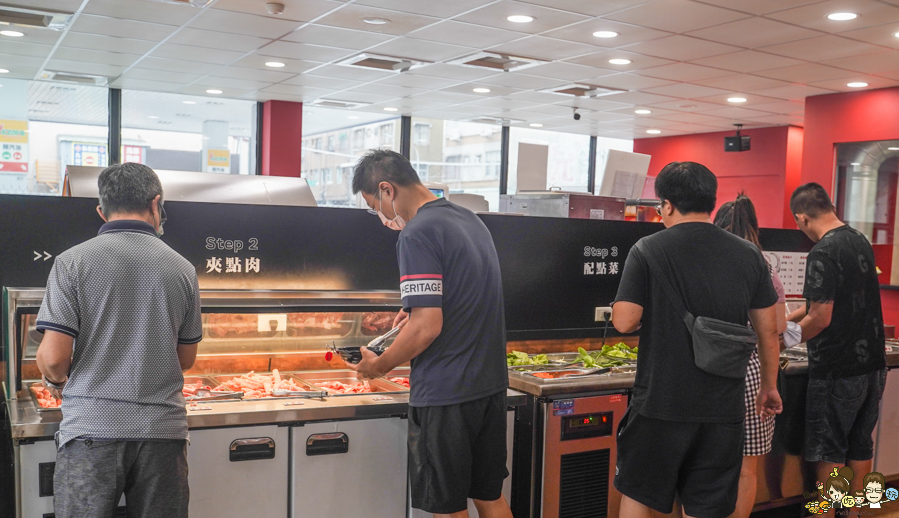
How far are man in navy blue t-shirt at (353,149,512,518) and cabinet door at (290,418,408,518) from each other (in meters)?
0.43

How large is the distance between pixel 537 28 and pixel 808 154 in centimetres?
392

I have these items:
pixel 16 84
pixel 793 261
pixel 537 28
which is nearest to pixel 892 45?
pixel 793 261

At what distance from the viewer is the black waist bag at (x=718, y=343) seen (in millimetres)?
2336

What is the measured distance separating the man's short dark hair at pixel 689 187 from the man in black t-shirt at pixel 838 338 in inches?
55.9

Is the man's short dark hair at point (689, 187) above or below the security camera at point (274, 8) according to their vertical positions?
below

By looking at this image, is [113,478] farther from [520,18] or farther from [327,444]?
[520,18]

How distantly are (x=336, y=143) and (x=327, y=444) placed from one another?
8.17 m

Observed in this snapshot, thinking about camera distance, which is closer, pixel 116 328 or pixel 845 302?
pixel 116 328

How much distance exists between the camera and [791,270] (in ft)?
17.4

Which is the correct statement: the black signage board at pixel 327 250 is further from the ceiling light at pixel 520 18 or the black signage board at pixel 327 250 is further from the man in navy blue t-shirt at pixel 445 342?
the ceiling light at pixel 520 18

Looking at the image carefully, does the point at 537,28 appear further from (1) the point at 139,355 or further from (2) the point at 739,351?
(1) the point at 139,355

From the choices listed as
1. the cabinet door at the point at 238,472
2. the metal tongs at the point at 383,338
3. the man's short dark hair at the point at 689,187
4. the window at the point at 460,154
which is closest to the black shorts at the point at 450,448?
the metal tongs at the point at 383,338

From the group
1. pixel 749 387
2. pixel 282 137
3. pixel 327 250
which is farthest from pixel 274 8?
pixel 282 137

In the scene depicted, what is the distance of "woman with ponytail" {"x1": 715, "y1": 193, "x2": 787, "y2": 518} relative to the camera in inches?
119
